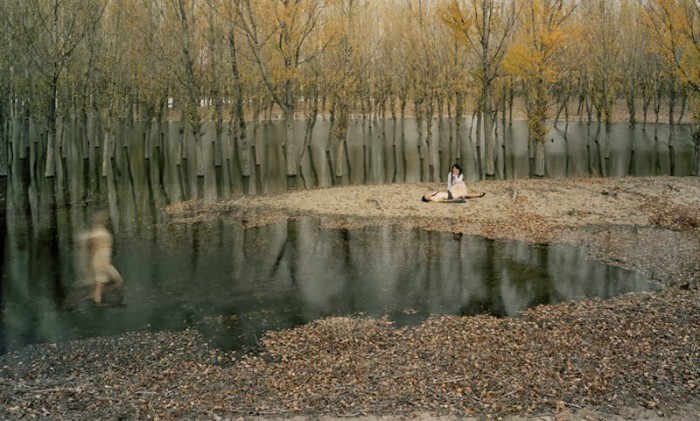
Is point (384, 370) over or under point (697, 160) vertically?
under

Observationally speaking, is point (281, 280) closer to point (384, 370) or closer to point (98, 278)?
point (98, 278)

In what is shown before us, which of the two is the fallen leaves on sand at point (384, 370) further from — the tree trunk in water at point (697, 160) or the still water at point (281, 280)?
the tree trunk in water at point (697, 160)

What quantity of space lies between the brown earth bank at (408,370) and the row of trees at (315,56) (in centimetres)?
1980

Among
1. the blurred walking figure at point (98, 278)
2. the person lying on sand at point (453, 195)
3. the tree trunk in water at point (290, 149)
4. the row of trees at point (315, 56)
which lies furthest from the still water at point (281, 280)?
the row of trees at point (315, 56)

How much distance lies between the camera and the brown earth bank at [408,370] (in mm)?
8148

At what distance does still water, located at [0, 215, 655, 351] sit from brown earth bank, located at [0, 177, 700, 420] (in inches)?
30.7

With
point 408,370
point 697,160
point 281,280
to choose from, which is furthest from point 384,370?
point 697,160

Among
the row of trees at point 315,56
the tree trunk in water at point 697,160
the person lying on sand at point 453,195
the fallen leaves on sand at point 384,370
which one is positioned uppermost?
the row of trees at point 315,56

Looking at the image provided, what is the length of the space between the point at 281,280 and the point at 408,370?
239 inches

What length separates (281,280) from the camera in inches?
578

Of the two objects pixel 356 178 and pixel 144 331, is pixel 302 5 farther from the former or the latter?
pixel 144 331

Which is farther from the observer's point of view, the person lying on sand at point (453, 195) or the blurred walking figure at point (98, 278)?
the person lying on sand at point (453, 195)

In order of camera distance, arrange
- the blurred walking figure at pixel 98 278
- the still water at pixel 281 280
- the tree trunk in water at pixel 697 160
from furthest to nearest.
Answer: the tree trunk in water at pixel 697 160 → the blurred walking figure at pixel 98 278 → the still water at pixel 281 280

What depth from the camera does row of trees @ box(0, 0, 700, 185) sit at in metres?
29.8
